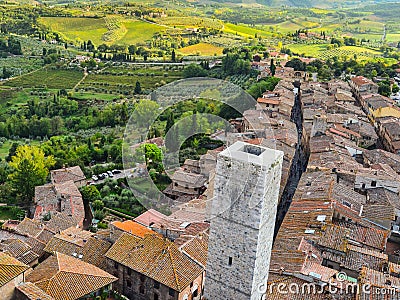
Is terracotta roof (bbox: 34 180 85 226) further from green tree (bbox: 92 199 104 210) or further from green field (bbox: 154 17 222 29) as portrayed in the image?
green field (bbox: 154 17 222 29)

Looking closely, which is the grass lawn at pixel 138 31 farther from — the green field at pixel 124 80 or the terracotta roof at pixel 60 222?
the terracotta roof at pixel 60 222

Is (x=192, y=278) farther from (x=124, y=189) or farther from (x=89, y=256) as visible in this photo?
(x=124, y=189)

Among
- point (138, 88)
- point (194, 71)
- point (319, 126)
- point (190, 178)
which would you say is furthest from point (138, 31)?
point (190, 178)

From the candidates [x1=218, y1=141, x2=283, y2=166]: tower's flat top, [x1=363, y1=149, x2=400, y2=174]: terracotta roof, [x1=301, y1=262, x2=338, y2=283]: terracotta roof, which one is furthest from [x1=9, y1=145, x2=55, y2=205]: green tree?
[x1=363, y1=149, x2=400, y2=174]: terracotta roof

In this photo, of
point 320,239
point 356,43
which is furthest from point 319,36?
point 320,239

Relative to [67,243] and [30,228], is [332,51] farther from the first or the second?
[67,243]

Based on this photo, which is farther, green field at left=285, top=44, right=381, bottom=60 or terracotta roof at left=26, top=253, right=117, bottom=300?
green field at left=285, top=44, right=381, bottom=60
